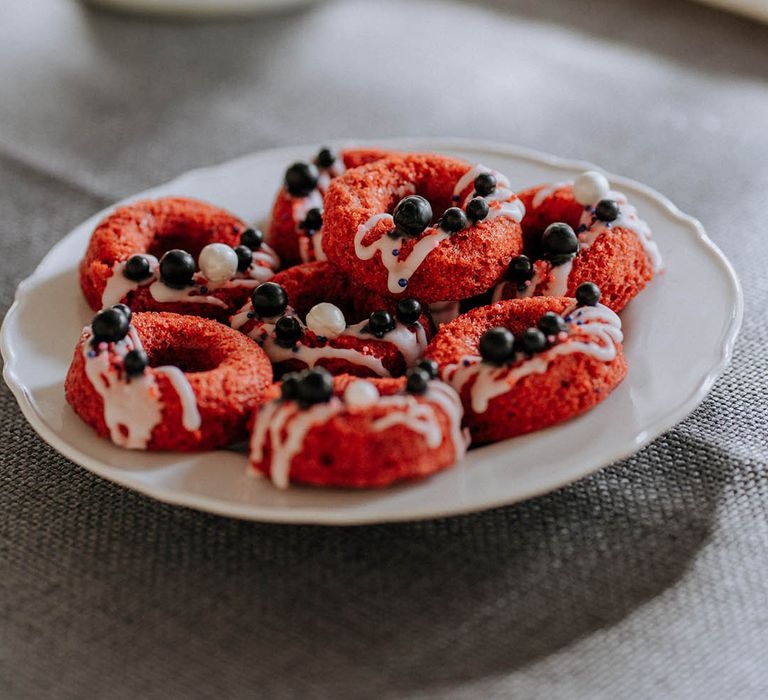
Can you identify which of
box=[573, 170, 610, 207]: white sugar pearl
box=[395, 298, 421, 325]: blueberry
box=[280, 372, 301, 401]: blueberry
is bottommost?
box=[280, 372, 301, 401]: blueberry

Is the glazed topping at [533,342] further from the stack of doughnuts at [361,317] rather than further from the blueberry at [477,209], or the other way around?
the blueberry at [477,209]

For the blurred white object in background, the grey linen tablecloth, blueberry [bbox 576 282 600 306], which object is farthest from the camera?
the blurred white object in background

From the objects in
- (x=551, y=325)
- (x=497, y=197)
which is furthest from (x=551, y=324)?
(x=497, y=197)

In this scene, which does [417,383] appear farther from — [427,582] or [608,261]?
[608,261]

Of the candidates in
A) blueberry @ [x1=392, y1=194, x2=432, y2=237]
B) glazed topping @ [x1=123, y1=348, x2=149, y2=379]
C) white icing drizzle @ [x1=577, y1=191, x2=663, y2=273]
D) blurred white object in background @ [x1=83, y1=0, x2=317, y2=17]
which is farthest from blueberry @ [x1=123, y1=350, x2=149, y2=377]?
blurred white object in background @ [x1=83, y1=0, x2=317, y2=17]

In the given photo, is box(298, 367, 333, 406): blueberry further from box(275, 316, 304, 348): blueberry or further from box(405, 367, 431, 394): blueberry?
box(275, 316, 304, 348): blueberry

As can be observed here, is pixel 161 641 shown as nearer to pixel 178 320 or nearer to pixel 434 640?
pixel 434 640

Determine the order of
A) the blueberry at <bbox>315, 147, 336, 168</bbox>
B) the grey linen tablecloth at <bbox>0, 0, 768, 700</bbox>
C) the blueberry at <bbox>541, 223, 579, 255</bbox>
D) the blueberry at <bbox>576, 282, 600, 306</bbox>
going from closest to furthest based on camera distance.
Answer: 1. the grey linen tablecloth at <bbox>0, 0, 768, 700</bbox>
2. the blueberry at <bbox>576, 282, 600, 306</bbox>
3. the blueberry at <bbox>541, 223, 579, 255</bbox>
4. the blueberry at <bbox>315, 147, 336, 168</bbox>
